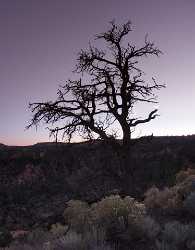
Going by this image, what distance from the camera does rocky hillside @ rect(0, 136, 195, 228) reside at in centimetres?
3269

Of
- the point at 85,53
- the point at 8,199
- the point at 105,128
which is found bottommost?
the point at 8,199

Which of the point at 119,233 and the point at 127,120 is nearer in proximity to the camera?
the point at 119,233

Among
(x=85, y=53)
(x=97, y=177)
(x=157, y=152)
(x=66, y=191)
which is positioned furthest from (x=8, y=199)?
(x=85, y=53)

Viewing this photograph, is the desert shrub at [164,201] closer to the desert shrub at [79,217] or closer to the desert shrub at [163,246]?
the desert shrub at [79,217]

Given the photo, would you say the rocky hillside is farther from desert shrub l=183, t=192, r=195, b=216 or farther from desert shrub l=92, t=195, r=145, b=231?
desert shrub l=92, t=195, r=145, b=231

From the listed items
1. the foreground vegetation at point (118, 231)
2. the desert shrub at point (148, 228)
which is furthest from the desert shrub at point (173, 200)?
the desert shrub at point (148, 228)

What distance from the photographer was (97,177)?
40.4 m

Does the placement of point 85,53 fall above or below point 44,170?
above

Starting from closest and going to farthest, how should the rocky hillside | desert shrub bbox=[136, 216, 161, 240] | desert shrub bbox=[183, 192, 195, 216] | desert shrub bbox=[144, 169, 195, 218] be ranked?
1. desert shrub bbox=[136, 216, 161, 240]
2. desert shrub bbox=[183, 192, 195, 216]
3. desert shrub bbox=[144, 169, 195, 218]
4. the rocky hillside

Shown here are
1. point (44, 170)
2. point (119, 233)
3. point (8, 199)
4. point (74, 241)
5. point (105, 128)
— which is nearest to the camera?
point (74, 241)

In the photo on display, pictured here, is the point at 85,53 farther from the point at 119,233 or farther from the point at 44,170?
the point at 44,170

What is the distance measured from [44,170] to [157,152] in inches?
405

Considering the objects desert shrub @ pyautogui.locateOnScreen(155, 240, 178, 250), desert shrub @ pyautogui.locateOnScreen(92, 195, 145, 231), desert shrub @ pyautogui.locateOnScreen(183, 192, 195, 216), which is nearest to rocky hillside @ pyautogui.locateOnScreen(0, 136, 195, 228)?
desert shrub @ pyautogui.locateOnScreen(183, 192, 195, 216)

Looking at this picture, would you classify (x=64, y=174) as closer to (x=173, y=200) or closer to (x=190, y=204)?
(x=173, y=200)
